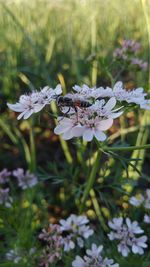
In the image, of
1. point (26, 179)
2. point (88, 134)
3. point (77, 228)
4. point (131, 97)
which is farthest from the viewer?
point (26, 179)

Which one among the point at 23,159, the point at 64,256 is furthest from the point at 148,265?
the point at 23,159

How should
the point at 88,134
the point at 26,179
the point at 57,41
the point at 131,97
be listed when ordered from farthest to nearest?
the point at 57,41 → the point at 26,179 → the point at 131,97 → the point at 88,134

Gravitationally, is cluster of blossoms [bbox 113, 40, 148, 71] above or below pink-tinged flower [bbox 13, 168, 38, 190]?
above

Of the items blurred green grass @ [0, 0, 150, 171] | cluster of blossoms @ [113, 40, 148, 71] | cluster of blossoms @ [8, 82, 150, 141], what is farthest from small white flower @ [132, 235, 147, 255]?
blurred green grass @ [0, 0, 150, 171]

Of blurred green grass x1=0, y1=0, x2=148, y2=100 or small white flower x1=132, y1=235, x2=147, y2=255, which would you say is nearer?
small white flower x1=132, y1=235, x2=147, y2=255

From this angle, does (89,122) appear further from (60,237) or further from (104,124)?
(60,237)

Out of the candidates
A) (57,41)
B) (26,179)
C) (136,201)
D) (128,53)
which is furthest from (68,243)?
(57,41)

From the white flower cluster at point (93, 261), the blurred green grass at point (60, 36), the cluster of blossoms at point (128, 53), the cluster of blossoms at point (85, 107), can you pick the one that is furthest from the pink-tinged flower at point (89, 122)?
the blurred green grass at point (60, 36)

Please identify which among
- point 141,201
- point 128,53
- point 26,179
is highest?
point 128,53

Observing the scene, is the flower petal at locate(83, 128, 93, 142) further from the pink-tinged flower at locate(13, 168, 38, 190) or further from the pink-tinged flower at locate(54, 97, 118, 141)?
the pink-tinged flower at locate(13, 168, 38, 190)

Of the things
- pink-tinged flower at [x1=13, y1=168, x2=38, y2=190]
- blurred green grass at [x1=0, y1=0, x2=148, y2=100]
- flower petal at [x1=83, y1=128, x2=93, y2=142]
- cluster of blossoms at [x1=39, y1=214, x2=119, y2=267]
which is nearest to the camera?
A: flower petal at [x1=83, y1=128, x2=93, y2=142]
